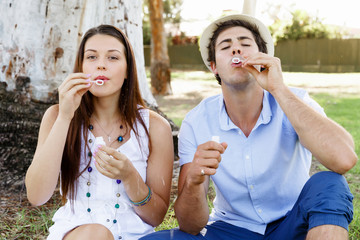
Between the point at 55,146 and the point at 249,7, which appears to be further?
the point at 249,7

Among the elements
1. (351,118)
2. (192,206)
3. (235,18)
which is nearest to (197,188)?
(192,206)

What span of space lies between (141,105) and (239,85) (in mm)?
633

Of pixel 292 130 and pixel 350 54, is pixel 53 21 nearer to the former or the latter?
pixel 292 130

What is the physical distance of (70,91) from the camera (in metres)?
2.37

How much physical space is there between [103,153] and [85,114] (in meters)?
0.52

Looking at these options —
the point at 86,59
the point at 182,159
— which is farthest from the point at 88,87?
the point at 182,159

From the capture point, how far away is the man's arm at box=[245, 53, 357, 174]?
2354mm

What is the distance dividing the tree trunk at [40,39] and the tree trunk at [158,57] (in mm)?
9283

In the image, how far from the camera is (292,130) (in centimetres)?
270

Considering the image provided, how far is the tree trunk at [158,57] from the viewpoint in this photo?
1352cm

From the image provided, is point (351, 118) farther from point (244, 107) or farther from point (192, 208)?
point (192, 208)

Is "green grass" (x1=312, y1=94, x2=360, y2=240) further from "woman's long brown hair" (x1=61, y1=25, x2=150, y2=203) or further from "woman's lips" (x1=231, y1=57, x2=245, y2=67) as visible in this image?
"woman's long brown hair" (x1=61, y1=25, x2=150, y2=203)

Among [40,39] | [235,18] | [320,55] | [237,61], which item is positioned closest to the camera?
[237,61]

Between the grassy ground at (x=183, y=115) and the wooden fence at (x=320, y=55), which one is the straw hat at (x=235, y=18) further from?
the wooden fence at (x=320, y=55)
